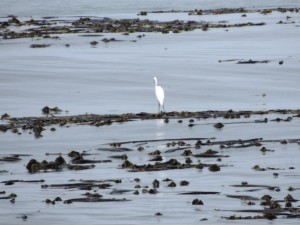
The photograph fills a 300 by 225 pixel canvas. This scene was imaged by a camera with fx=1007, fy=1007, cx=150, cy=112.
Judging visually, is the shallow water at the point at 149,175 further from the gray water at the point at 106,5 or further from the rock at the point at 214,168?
the gray water at the point at 106,5

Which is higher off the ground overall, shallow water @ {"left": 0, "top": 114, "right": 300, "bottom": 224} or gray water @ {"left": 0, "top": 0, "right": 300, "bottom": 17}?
gray water @ {"left": 0, "top": 0, "right": 300, "bottom": 17}

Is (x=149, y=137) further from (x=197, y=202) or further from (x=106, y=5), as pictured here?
(x=106, y=5)

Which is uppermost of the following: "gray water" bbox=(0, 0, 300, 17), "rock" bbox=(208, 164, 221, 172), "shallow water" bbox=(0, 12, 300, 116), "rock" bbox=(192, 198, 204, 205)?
"gray water" bbox=(0, 0, 300, 17)

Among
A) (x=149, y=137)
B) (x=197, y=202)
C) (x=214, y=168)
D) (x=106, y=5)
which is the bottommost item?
(x=197, y=202)

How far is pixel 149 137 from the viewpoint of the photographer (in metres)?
17.7

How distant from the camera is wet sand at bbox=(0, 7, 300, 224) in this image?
1200cm

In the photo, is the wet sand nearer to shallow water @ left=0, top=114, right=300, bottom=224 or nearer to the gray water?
shallow water @ left=0, top=114, right=300, bottom=224

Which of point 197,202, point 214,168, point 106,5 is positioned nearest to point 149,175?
point 214,168

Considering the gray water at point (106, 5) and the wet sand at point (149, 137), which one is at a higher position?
the gray water at point (106, 5)

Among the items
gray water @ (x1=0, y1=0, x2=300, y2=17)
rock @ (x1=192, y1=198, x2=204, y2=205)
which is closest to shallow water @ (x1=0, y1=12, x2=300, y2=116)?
rock @ (x1=192, y1=198, x2=204, y2=205)

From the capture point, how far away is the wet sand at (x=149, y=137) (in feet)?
39.4

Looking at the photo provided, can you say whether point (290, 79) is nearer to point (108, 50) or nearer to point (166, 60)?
point (166, 60)

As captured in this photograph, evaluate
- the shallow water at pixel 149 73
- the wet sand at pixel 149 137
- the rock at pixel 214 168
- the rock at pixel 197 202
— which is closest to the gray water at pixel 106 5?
the shallow water at pixel 149 73

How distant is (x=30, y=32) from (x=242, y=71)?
57.6 feet
